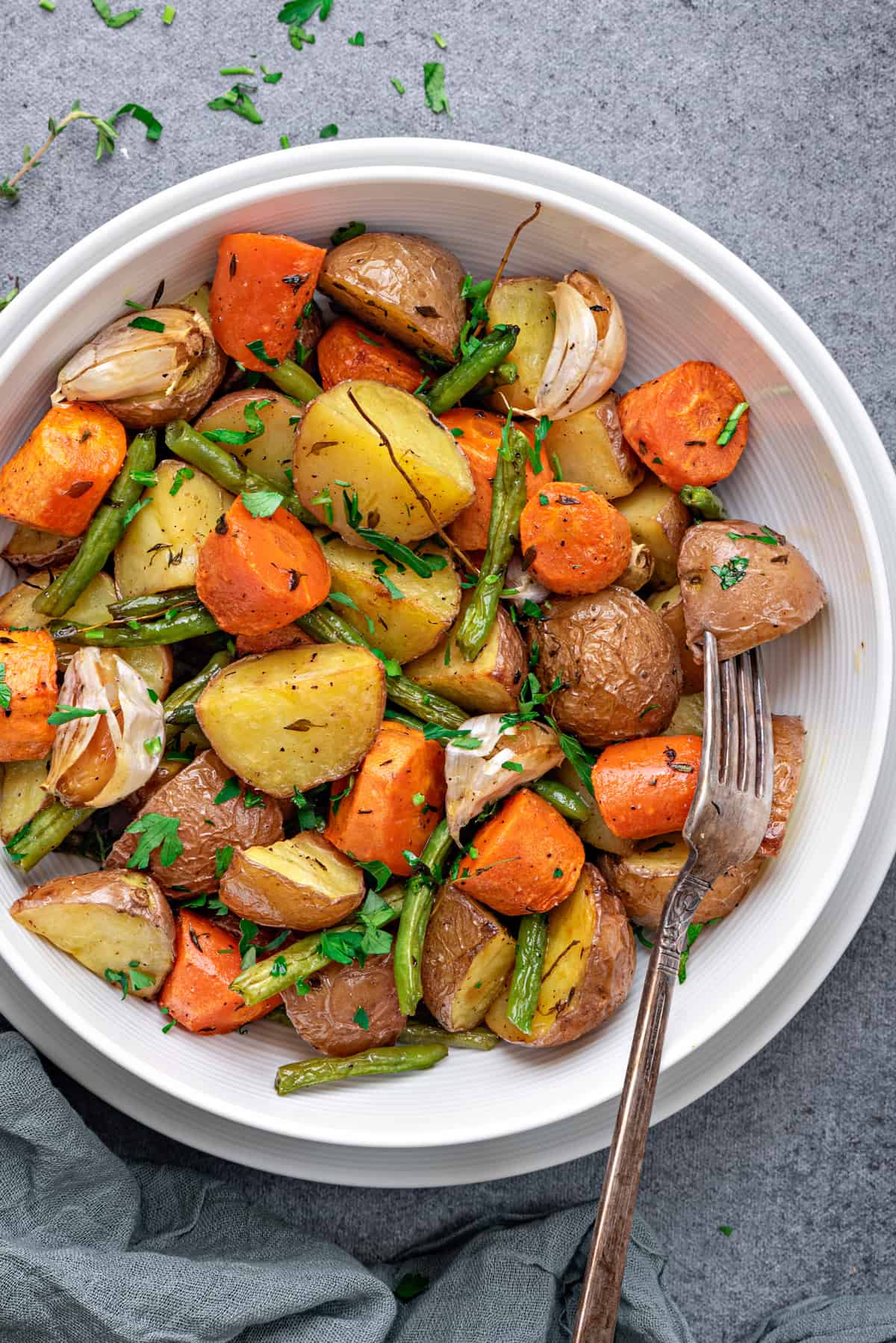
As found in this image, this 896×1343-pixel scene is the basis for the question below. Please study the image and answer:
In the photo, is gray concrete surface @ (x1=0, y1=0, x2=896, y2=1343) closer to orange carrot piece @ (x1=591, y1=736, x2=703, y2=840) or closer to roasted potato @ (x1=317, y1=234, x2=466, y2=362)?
roasted potato @ (x1=317, y1=234, x2=466, y2=362)

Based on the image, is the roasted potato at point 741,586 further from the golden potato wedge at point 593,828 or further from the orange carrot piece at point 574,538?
the golden potato wedge at point 593,828

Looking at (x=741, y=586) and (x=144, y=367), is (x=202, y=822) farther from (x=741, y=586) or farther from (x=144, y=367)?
(x=741, y=586)

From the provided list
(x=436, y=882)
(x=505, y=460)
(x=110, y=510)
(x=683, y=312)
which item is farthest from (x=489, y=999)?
(x=683, y=312)

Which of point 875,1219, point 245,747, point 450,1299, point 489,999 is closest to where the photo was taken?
point 245,747

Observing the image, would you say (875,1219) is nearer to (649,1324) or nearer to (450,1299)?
(649,1324)

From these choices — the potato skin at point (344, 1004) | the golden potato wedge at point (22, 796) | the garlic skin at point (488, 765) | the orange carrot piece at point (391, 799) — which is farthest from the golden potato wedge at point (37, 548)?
the potato skin at point (344, 1004)

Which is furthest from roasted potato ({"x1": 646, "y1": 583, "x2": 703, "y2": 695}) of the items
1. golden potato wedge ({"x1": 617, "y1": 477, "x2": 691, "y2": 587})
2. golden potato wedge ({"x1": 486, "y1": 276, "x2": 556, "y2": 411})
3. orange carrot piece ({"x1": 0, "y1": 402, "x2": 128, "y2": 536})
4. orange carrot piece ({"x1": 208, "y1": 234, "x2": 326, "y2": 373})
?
orange carrot piece ({"x1": 0, "y1": 402, "x2": 128, "y2": 536})
